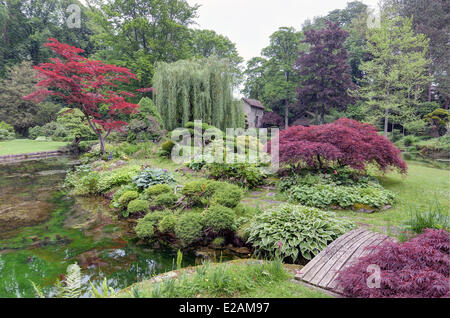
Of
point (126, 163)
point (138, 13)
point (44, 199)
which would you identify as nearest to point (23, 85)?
point (138, 13)

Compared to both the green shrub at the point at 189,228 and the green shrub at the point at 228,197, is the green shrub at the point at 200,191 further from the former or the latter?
the green shrub at the point at 189,228

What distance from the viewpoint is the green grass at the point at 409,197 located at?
4465 mm

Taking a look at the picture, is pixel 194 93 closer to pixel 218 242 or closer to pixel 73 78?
pixel 73 78

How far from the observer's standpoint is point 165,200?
5.12 meters

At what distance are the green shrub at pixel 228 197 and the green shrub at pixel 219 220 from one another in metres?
0.41

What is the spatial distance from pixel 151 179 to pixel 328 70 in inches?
802

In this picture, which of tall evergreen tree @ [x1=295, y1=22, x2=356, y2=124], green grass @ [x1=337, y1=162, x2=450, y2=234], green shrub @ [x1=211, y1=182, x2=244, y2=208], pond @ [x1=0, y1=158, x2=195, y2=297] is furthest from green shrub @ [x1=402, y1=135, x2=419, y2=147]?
pond @ [x1=0, y1=158, x2=195, y2=297]

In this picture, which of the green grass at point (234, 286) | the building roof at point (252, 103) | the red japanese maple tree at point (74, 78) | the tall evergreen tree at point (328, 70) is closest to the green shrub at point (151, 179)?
the green grass at point (234, 286)

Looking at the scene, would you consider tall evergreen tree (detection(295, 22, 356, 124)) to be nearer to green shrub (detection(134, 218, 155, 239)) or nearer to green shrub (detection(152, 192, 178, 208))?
green shrub (detection(152, 192, 178, 208))

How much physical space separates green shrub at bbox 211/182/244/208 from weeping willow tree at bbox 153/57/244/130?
7.35 meters

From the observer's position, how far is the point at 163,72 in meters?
11.8

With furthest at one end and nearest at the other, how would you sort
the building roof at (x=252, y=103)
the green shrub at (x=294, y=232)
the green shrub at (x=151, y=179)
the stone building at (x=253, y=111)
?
the stone building at (x=253, y=111)
the building roof at (x=252, y=103)
the green shrub at (x=151, y=179)
the green shrub at (x=294, y=232)

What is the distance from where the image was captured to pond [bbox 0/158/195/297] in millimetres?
3244

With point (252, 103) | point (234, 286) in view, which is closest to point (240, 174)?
point (234, 286)
